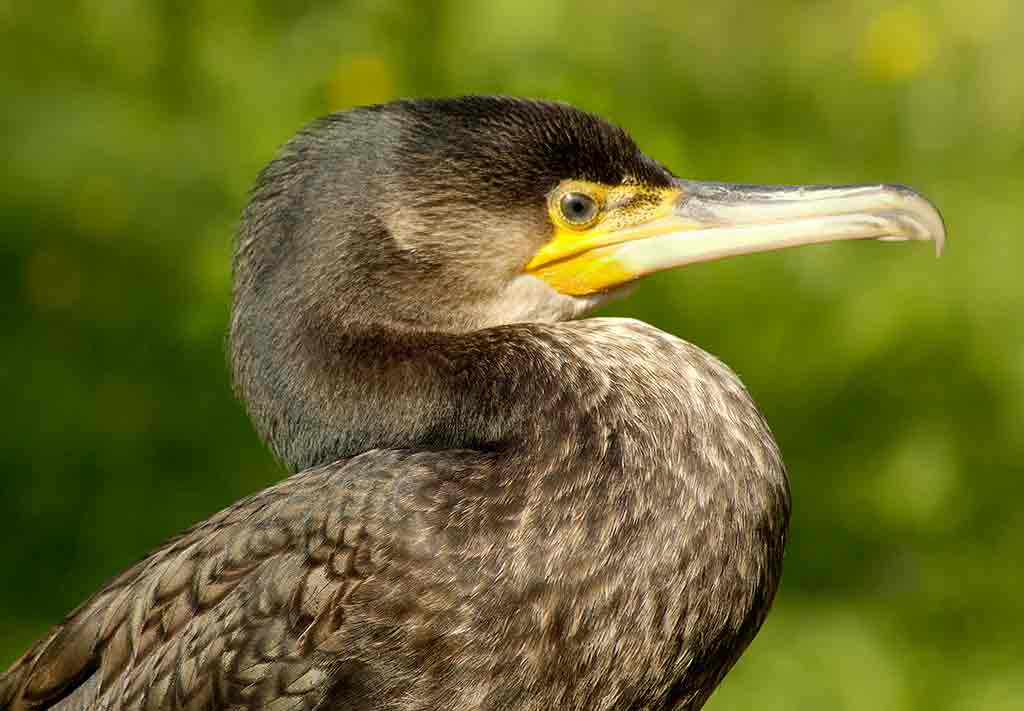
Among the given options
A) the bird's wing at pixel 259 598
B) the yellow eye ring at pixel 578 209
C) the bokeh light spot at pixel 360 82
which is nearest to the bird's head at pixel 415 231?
the yellow eye ring at pixel 578 209

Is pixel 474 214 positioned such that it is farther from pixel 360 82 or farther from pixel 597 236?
pixel 360 82

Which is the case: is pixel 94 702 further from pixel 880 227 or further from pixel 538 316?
pixel 880 227

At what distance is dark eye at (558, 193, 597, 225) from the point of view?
2.77 metres

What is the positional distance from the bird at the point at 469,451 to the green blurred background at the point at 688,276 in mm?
1497

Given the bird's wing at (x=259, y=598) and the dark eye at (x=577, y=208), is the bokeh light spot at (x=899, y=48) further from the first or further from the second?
the bird's wing at (x=259, y=598)

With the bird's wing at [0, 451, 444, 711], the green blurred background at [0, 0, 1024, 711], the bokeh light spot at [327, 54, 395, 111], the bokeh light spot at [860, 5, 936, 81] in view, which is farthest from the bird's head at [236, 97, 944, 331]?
the bokeh light spot at [860, 5, 936, 81]

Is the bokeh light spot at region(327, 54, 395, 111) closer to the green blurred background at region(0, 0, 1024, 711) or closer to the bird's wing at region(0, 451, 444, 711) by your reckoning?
the green blurred background at region(0, 0, 1024, 711)

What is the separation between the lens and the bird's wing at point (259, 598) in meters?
2.44

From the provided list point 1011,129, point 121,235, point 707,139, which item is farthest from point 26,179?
point 1011,129

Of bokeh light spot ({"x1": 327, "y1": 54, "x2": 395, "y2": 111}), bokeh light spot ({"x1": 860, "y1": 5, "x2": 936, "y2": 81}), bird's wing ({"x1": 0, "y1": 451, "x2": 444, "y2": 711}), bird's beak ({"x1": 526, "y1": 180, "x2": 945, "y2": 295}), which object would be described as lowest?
bird's wing ({"x1": 0, "y1": 451, "x2": 444, "y2": 711})

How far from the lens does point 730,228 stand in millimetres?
2766

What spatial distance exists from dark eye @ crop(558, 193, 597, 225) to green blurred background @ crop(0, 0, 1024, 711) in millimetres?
1573

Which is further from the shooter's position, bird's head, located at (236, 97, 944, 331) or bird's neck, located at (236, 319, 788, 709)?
bird's head, located at (236, 97, 944, 331)

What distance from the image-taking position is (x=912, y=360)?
463 centimetres
